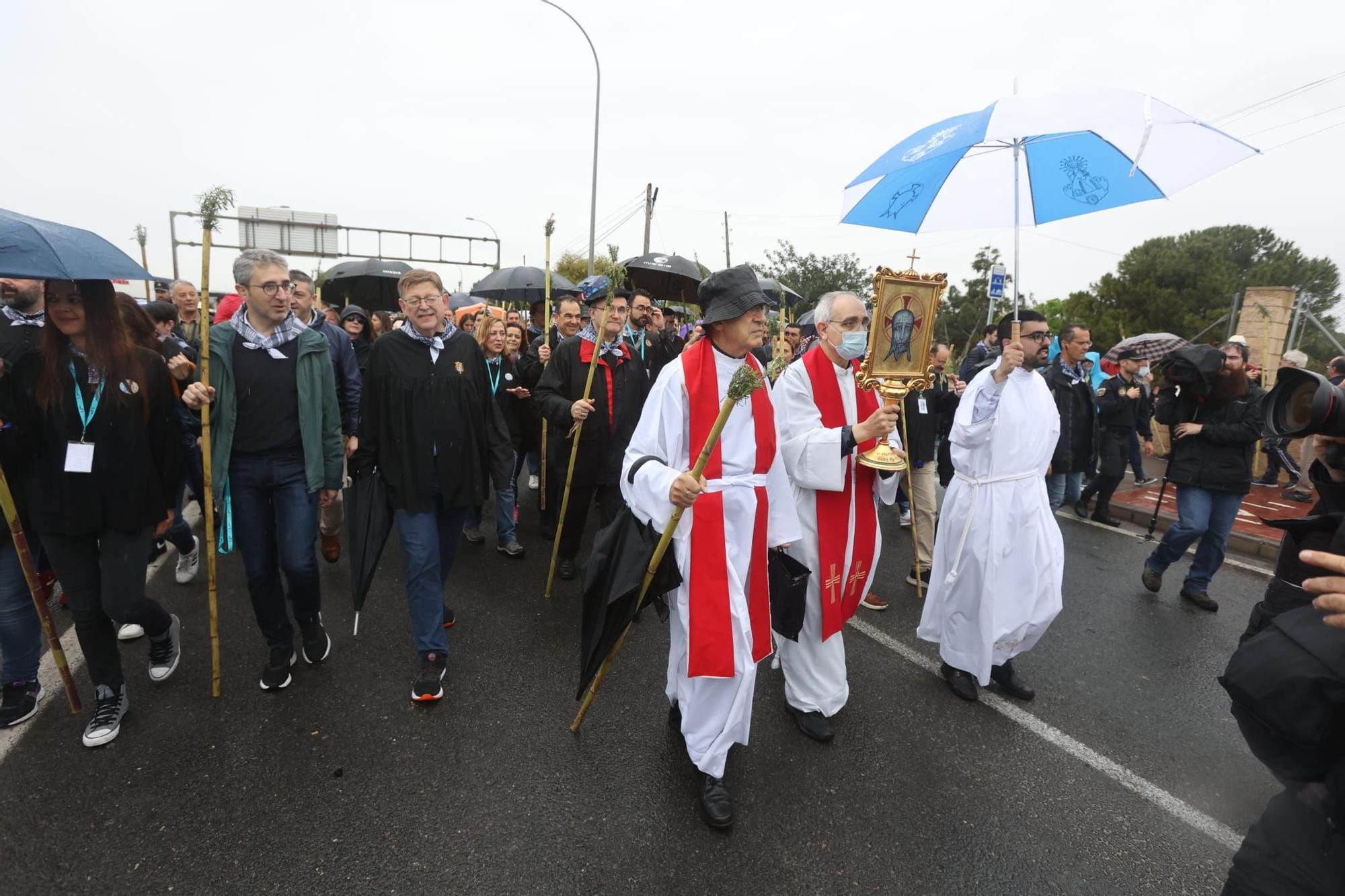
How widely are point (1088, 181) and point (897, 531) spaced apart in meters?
3.63

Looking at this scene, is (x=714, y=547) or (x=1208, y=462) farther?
(x=1208, y=462)

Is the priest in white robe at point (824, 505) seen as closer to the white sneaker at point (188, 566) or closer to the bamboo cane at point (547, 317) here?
the bamboo cane at point (547, 317)

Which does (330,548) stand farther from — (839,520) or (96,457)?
(839,520)

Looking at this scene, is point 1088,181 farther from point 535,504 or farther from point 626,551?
point 535,504

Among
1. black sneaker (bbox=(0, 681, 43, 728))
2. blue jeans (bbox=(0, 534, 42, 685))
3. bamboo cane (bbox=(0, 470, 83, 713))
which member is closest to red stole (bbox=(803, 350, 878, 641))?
bamboo cane (bbox=(0, 470, 83, 713))

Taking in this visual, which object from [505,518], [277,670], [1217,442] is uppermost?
[1217,442]

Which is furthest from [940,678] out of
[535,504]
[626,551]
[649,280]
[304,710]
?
[649,280]

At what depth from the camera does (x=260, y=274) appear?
2.95 metres

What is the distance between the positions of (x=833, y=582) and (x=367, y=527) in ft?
7.56

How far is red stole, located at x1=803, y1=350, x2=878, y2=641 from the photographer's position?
3.02 metres

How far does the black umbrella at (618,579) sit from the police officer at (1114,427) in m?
6.60

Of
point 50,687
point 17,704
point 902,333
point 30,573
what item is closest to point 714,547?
point 902,333

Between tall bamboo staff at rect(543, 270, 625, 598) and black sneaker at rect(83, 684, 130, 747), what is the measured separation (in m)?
2.27

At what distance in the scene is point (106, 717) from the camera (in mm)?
2830
